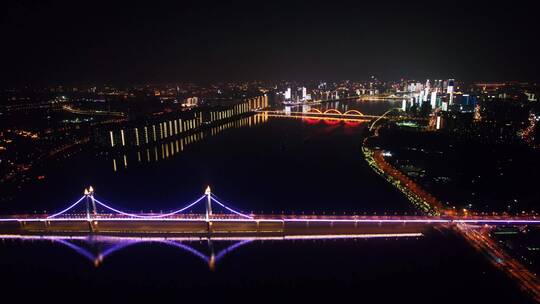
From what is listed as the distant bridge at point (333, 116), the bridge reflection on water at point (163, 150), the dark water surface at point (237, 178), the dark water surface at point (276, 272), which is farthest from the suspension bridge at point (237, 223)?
the distant bridge at point (333, 116)

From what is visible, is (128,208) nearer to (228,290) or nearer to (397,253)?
(228,290)

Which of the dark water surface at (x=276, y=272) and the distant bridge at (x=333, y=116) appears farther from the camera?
the distant bridge at (x=333, y=116)

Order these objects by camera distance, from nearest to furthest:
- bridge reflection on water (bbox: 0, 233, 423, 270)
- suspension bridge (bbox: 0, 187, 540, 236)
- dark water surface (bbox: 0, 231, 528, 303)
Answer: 1. dark water surface (bbox: 0, 231, 528, 303)
2. bridge reflection on water (bbox: 0, 233, 423, 270)
3. suspension bridge (bbox: 0, 187, 540, 236)

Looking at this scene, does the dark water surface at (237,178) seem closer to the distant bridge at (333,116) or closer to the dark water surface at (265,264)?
the dark water surface at (265,264)

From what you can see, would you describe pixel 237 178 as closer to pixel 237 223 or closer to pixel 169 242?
pixel 237 223

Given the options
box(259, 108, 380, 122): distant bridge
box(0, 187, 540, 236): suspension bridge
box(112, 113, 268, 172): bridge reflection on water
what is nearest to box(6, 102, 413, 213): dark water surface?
box(112, 113, 268, 172): bridge reflection on water

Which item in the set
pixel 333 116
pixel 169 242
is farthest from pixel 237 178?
pixel 333 116

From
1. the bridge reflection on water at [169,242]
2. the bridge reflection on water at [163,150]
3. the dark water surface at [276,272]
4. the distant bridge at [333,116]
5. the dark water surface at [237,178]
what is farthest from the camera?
the distant bridge at [333,116]

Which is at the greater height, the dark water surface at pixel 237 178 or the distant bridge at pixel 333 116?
the distant bridge at pixel 333 116

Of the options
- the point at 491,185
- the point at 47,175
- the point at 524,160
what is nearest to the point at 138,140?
the point at 47,175

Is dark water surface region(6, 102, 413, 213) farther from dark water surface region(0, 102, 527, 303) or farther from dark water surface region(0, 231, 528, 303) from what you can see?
dark water surface region(0, 231, 528, 303)
